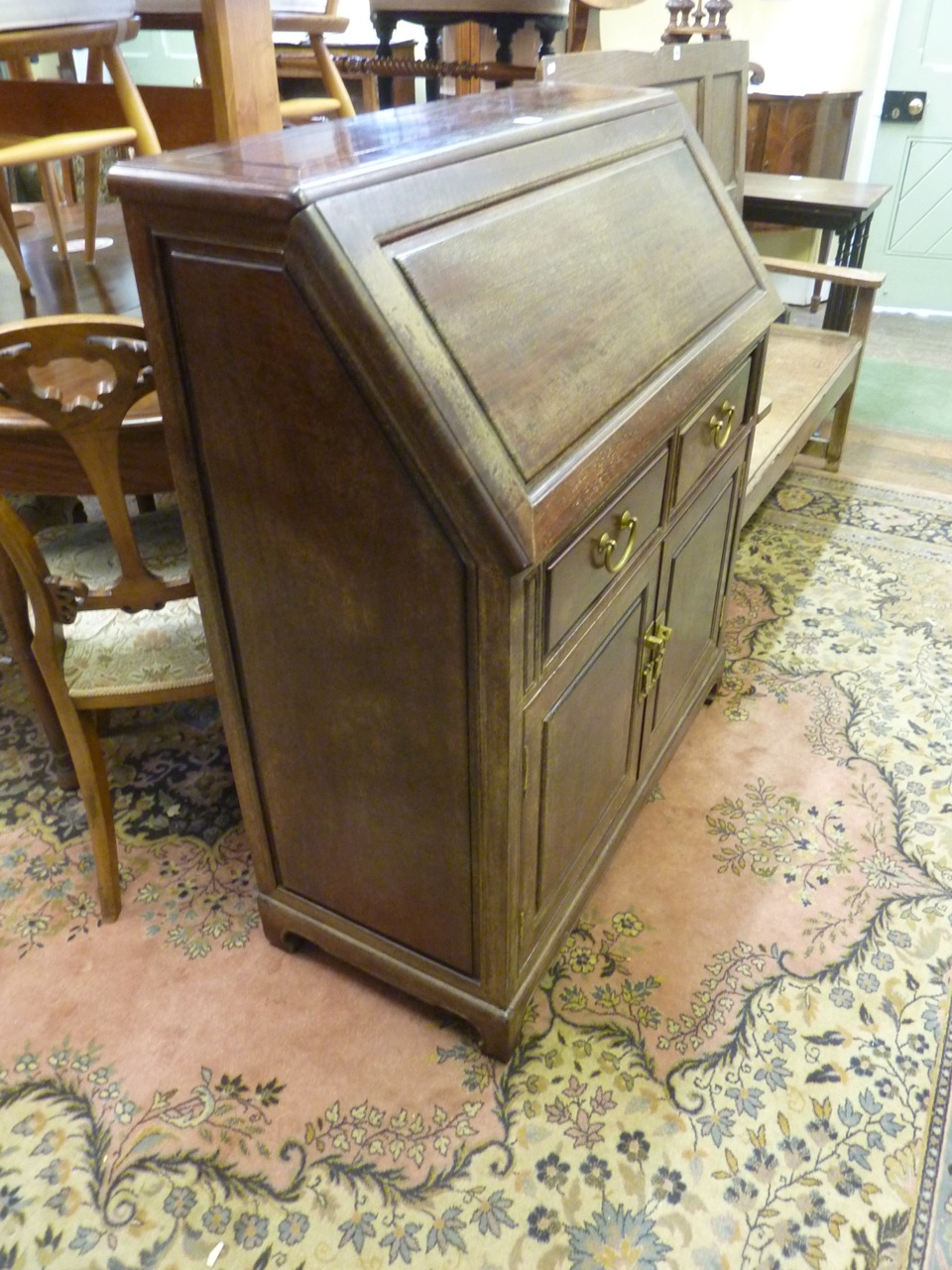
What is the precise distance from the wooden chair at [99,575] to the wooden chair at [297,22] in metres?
1.02

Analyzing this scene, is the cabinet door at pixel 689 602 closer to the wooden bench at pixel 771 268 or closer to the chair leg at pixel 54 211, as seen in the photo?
the wooden bench at pixel 771 268

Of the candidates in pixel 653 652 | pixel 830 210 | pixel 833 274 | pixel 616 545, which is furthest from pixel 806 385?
pixel 616 545

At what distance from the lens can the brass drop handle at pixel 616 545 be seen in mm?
1121

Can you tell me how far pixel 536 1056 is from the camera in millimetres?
1348

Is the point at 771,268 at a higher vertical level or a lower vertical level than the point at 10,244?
lower

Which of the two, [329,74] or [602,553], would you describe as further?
[329,74]

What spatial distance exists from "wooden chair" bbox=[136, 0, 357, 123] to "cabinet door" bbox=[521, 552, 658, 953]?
Answer: 55.2 inches

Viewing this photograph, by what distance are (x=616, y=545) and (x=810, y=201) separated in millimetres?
2339

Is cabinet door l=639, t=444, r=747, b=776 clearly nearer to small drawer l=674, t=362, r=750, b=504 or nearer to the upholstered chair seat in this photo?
small drawer l=674, t=362, r=750, b=504

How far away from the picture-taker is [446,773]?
109 cm

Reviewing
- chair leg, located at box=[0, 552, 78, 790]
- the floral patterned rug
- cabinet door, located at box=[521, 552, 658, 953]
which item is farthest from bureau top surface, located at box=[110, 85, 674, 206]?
the floral patterned rug

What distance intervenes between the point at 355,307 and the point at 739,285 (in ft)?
2.99

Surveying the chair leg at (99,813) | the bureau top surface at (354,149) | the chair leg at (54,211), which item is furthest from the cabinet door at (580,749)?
the chair leg at (54,211)

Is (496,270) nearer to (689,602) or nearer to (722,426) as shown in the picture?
(722,426)
